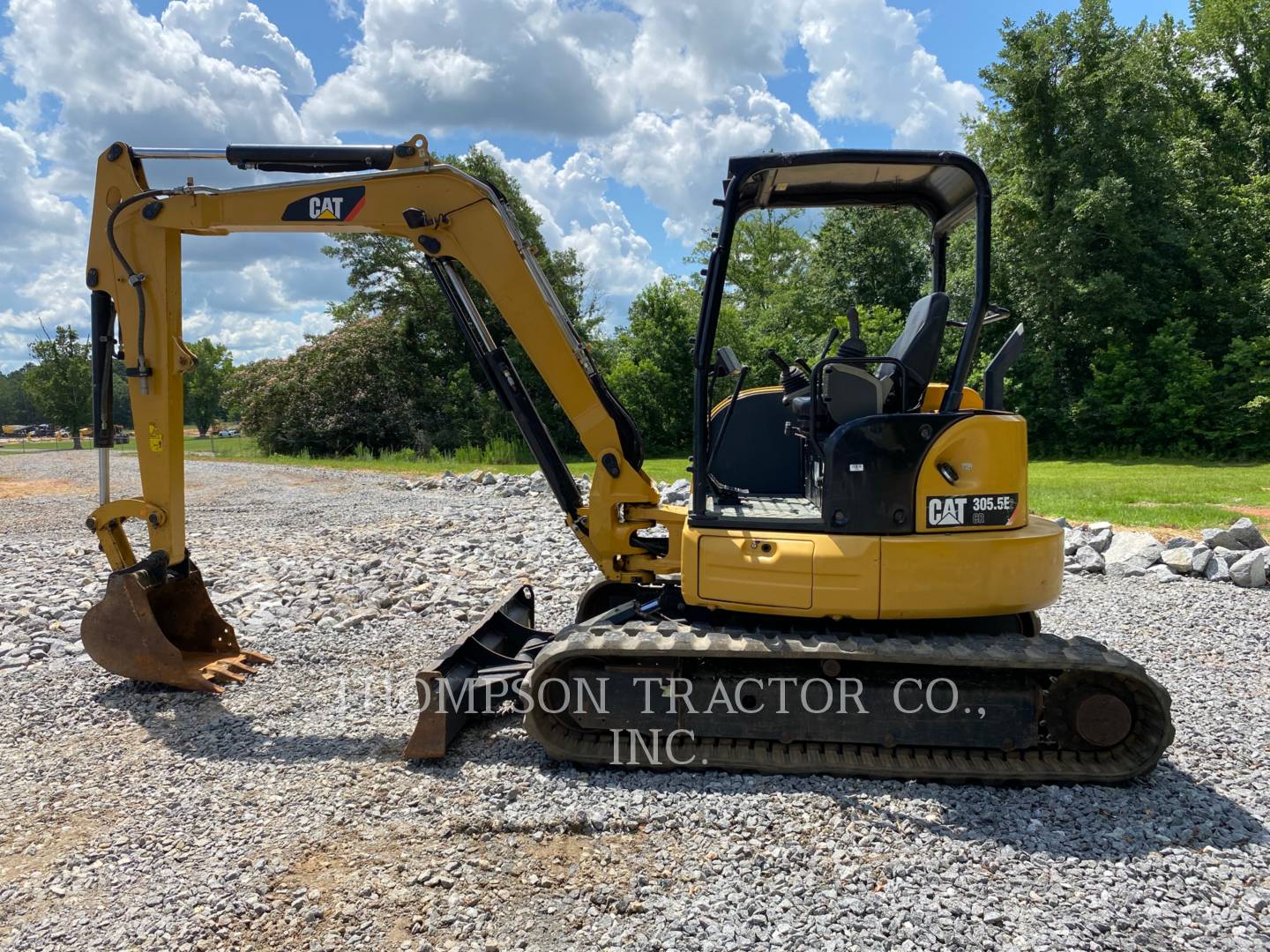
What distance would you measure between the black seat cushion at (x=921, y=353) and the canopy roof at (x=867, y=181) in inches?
23.4

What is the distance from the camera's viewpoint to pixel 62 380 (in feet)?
141

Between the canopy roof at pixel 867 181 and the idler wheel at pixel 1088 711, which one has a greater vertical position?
the canopy roof at pixel 867 181

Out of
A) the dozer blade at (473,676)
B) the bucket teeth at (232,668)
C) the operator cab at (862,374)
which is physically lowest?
the bucket teeth at (232,668)

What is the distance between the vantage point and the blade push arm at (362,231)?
525 cm

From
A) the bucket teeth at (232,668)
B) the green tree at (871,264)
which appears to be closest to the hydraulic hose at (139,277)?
the bucket teeth at (232,668)

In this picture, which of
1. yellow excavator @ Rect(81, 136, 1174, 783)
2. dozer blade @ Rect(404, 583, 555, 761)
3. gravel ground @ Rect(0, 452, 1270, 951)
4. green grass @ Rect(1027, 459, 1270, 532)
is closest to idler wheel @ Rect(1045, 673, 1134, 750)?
yellow excavator @ Rect(81, 136, 1174, 783)

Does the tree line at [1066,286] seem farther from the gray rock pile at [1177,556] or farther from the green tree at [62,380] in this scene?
the green tree at [62,380]

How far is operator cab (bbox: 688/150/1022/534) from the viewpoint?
13.6 ft

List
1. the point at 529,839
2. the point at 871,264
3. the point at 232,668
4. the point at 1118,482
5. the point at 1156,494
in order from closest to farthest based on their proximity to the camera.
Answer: the point at 529,839
the point at 232,668
the point at 1156,494
the point at 1118,482
the point at 871,264

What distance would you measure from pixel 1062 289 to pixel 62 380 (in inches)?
1799

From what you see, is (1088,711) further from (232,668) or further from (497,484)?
(497,484)

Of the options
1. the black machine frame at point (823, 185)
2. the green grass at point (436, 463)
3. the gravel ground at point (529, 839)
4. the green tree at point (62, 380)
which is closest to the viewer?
the gravel ground at point (529, 839)

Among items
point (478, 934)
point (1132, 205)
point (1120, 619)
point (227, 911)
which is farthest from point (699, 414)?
point (1132, 205)

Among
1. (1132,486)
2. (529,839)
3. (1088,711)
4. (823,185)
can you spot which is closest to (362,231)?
(823,185)
